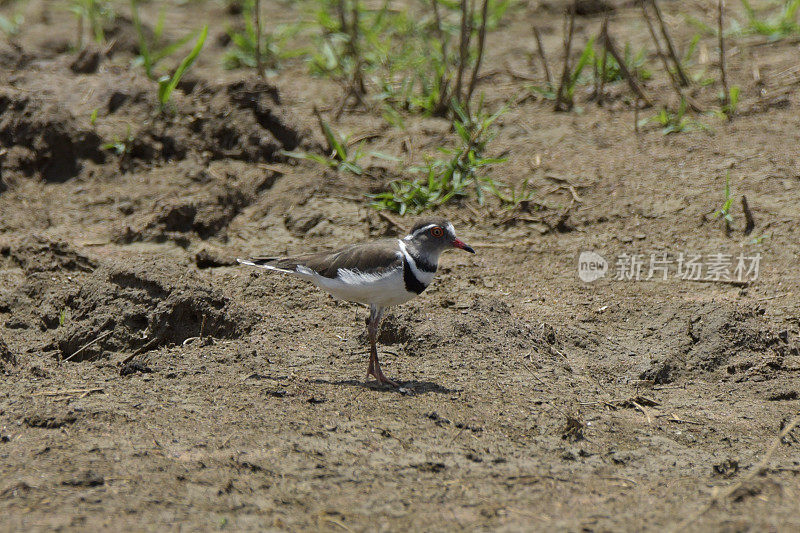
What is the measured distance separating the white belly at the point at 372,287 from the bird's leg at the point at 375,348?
69 mm

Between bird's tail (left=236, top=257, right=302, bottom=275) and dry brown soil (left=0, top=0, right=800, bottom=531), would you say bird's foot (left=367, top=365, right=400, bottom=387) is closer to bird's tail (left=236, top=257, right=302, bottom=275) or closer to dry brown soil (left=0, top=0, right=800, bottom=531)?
dry brown soil (left=0, top=0, right=800, bottom=531)

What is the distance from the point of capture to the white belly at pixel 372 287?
5617 millimetres

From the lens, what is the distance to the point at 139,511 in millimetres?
4020

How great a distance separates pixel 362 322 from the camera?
648 centimetres

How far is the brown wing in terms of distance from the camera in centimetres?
571

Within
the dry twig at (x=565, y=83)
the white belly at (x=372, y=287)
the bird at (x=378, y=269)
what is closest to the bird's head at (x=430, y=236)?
the bird at (x=378, y=269)

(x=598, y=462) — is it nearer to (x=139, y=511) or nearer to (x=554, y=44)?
(x=139, y=511)

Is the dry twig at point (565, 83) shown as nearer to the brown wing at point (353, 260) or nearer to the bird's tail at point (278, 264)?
the brown wing at point (353, 260)

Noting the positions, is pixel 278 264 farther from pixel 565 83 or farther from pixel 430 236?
pixel 565 83

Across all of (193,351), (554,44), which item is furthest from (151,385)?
(554,44)

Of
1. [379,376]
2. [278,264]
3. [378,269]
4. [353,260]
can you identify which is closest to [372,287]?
[378,269]

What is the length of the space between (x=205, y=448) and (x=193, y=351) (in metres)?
1.31

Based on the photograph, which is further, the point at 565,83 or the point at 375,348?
the point at 565,83

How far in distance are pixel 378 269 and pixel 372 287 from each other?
13 centimetres
